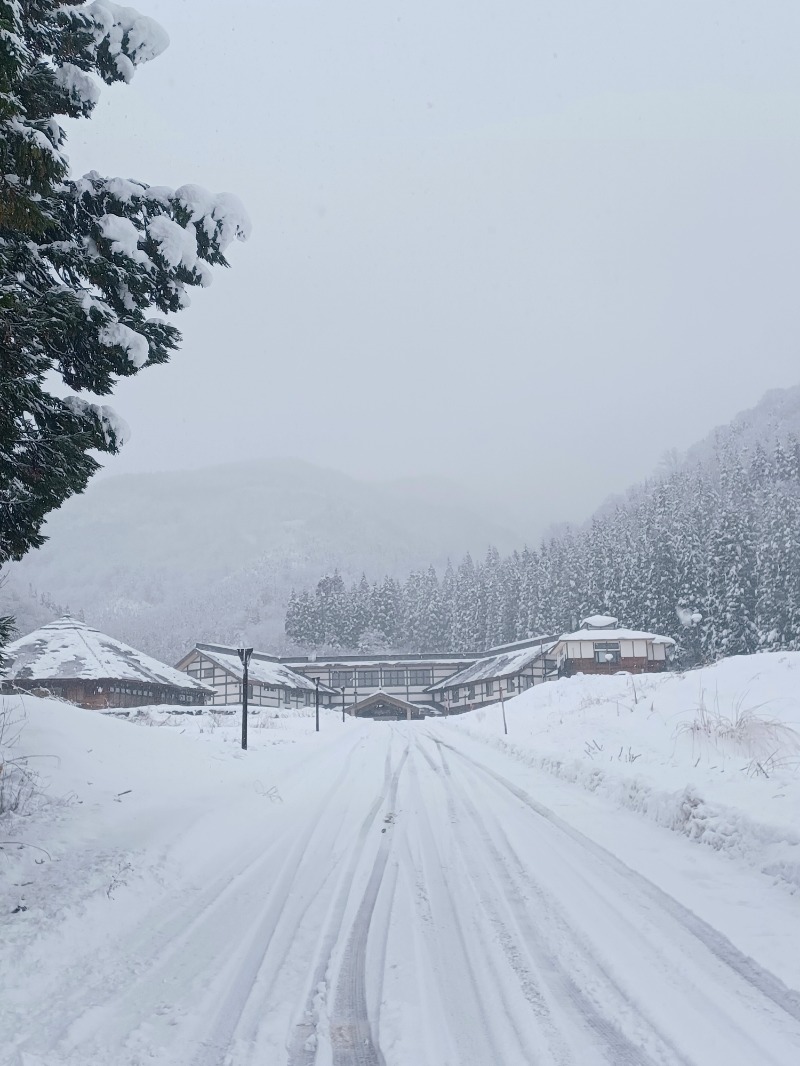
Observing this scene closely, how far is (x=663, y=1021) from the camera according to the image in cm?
325

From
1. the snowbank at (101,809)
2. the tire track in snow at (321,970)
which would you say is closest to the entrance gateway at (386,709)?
the snowbank at (101,809)

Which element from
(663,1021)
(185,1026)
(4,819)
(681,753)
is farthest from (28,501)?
(681,753)

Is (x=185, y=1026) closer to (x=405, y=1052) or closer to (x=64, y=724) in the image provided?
(x=405, y=1052)

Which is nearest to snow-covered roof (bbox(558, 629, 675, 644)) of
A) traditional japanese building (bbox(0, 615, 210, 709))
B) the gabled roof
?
the gabled roof

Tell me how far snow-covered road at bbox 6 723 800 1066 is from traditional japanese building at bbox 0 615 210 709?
3840 centimetres

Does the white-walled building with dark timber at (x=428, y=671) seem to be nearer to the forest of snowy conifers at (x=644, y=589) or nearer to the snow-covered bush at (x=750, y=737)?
the forest of snowy conifers at (x=644, y=589)

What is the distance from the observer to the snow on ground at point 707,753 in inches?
247

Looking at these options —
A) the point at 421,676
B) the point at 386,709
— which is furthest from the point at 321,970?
the point at 421,676

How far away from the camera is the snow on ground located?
6.27 m

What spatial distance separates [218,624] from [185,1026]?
18351cm

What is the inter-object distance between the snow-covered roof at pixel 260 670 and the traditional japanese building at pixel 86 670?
1750 centimetres

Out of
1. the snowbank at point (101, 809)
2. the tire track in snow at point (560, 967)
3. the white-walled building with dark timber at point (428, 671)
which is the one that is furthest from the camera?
the white-walled building with dark timber at point (428, 671)

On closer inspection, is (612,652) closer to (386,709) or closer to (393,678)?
(386,709)

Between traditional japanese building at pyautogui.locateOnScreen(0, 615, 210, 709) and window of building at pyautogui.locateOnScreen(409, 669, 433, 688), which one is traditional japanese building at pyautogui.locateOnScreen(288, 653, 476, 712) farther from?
traditional japanese building at pyautogui.locateOnScreen(0, 615, 210, 709)
